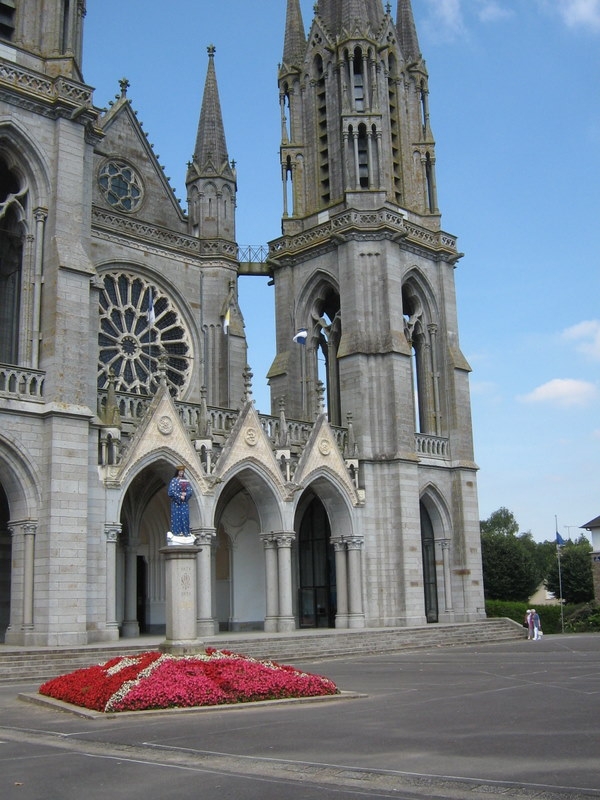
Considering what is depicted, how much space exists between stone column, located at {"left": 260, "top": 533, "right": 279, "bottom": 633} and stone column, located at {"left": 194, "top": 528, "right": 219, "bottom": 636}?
90.9 inches

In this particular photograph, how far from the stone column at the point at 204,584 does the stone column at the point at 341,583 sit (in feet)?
18.2

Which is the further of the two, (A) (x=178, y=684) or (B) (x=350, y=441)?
(B) (x=350, y=441)

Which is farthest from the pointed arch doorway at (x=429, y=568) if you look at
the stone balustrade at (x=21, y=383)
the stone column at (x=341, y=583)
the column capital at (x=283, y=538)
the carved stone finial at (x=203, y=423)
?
the stone balustrade at (x=21, y=383)

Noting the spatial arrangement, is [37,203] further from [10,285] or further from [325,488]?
[325,488]

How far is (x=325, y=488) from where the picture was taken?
33031 mm

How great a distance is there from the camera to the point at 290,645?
1030 inches

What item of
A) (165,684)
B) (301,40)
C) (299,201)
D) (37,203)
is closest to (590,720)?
(165,684)

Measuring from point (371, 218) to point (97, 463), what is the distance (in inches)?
616

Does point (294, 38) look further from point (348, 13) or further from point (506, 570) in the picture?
point (506, 570)

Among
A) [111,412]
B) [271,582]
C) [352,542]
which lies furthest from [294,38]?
[271,582]

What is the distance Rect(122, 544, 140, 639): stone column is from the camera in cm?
2903

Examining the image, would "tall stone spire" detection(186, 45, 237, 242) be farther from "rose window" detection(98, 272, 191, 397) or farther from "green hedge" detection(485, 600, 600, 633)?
"green hedge" detection(485, 600, 600, 633)

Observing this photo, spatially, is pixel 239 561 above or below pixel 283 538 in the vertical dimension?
below

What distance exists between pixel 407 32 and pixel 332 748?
38.2m
